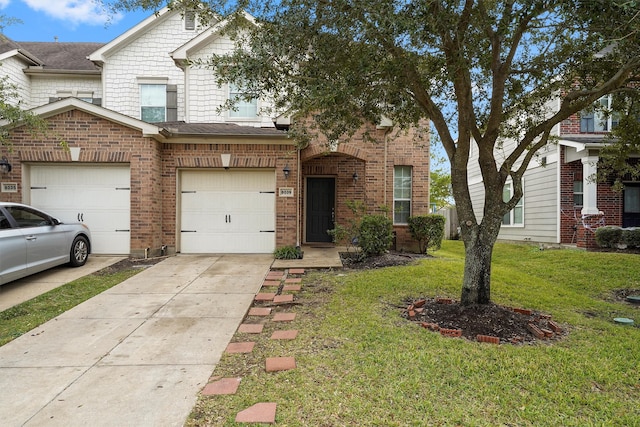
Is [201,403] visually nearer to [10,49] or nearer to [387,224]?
[387,224]

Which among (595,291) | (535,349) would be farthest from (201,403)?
(595,291)

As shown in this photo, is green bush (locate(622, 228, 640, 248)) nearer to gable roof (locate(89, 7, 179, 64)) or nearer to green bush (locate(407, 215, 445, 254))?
green bush (locate(407, 215, 445, 254))

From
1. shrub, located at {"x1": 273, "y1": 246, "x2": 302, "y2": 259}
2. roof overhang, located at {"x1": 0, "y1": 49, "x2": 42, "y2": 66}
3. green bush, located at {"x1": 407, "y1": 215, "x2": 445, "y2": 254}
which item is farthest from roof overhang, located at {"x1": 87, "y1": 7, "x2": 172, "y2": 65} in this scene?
green bush, located at {"x1": 407, "y1": 215, "x2": 445, "y2": 254}

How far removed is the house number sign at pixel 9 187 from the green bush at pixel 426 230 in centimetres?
1004

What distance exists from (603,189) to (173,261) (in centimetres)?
1395

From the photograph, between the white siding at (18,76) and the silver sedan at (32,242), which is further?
the white siding at (18,76)

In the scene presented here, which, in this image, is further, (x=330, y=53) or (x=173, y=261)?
(x=173, y=261)

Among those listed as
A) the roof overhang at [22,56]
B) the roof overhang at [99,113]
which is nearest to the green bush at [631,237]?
the roof overhang at [99,113]

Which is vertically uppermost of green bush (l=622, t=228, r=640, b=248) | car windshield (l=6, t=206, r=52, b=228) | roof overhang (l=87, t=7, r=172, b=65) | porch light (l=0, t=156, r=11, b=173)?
roof overhang (l=87, t=7, r=172, b=65)

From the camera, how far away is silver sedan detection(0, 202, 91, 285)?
5773 millimetres

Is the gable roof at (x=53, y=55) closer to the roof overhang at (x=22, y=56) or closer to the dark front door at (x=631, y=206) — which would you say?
the roof overhang at (x=22, y=56)

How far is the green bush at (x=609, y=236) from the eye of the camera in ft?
35.9

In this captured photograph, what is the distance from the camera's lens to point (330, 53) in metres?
4.84

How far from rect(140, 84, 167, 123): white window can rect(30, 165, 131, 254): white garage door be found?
3446 mm
